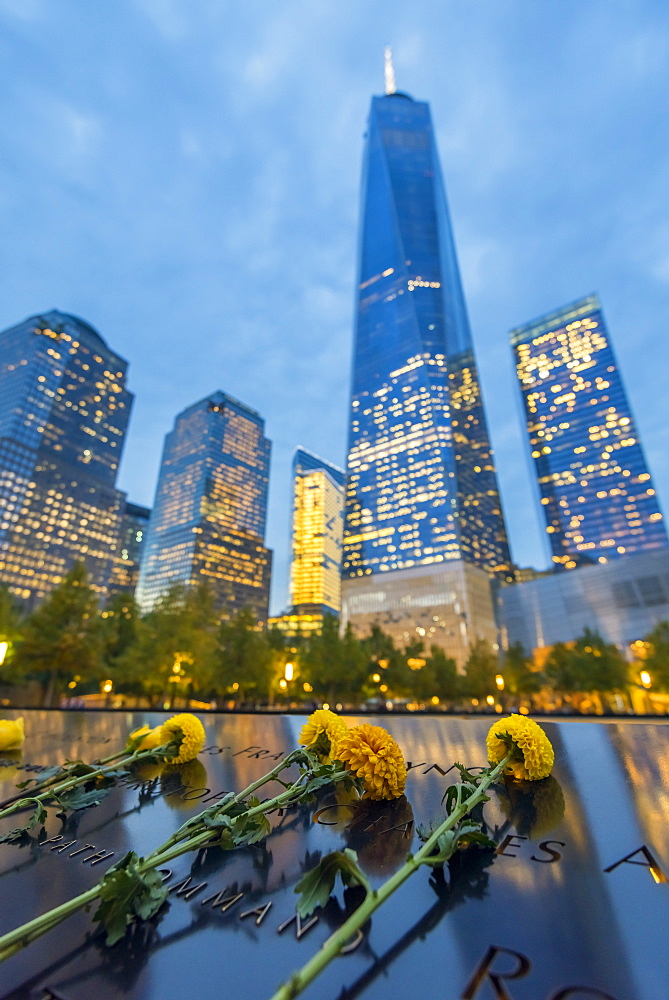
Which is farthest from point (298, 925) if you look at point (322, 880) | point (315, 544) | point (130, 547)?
point (130, 547)

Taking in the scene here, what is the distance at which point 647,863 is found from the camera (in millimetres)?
1527

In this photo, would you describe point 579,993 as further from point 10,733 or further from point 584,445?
point 584,445

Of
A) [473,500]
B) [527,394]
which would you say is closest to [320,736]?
[473,500]

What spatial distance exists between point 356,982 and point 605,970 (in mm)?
563

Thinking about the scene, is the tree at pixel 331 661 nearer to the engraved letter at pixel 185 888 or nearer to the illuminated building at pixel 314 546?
the engraved letter at pixel 185 888

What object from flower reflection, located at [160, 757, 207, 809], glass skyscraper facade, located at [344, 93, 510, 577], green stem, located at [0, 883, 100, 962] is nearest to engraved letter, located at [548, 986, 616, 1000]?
green stem, located at [0, 883, 100, 962]

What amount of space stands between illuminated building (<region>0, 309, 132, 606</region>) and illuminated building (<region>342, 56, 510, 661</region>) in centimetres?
6645

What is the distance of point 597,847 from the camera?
1.67 meters

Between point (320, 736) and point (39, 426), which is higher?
point (39, 426)

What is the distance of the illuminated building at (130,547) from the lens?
144 meters

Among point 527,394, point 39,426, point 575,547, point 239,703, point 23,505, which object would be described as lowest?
point 239,703

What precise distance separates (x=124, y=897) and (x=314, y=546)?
14795 cm

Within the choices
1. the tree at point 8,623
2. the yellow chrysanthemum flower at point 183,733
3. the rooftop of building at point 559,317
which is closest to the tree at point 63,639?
the tree at point 8,623

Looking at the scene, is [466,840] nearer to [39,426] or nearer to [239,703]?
[239,703]
